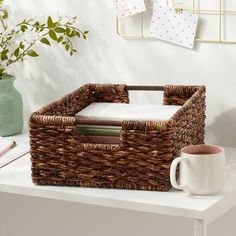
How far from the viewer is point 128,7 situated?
6.29ft

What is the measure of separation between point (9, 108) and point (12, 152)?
0.56 feet

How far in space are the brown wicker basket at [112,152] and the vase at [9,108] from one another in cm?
Result: 31

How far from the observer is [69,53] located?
2064 mm

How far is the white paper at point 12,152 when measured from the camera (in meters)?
1.82

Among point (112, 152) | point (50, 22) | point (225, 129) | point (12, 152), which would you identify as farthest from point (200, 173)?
point (50, 22)

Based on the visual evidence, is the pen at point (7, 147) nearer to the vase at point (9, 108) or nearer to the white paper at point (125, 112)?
the vase at point (9, 108)

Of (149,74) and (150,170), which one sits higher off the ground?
(149,74)

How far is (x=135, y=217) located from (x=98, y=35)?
1.69 ft

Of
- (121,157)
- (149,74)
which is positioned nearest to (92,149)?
(121,157)

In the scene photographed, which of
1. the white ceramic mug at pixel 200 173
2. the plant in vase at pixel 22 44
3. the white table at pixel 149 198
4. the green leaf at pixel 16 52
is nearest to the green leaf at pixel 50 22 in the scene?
the plant in vase at pixel 22 44

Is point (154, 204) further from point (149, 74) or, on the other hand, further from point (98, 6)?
point (98, 6)

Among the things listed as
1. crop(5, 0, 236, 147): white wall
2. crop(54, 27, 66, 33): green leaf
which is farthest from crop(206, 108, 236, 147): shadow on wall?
crop(54, 27, 66, 33): green leaf

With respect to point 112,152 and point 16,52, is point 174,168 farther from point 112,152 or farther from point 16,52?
point 16,52

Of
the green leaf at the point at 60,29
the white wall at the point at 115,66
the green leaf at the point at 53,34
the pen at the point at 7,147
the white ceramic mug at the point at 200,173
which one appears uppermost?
the green leaf at the point at 60,29
